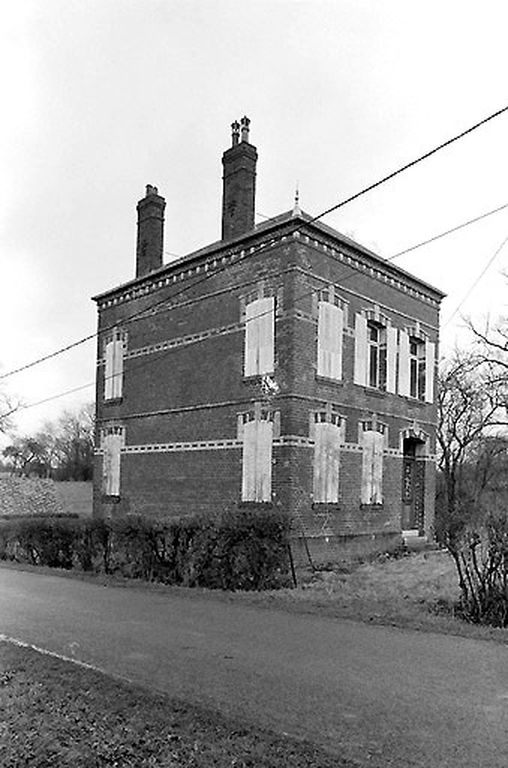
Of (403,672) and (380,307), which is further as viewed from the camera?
(380,307)

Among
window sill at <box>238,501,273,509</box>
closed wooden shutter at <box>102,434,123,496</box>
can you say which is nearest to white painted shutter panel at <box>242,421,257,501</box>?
window sill at <box>238,501,273,509</box>

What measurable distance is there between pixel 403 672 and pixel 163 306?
15.4 m

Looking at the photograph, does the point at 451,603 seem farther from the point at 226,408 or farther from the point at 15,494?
the point at 15,494

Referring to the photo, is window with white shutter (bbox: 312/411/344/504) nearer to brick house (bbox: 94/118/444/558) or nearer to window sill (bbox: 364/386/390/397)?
brick house (bbox: 94/118/444/558)

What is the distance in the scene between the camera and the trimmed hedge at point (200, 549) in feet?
41.7

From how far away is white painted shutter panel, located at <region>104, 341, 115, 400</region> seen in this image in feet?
74.7

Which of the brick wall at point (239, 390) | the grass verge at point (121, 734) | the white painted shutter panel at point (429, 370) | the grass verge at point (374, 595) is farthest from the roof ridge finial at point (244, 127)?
the grass verge at point (121, 734)

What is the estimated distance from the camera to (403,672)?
22.6 feet

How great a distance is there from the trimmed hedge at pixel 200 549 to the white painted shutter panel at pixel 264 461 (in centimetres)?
316

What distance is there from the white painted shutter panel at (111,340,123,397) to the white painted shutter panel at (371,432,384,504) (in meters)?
8.08

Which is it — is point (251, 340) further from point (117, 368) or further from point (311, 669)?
point (311, 669)

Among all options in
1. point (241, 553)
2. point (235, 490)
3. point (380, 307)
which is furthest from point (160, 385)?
point (241, 553)

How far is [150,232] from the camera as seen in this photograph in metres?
23.0

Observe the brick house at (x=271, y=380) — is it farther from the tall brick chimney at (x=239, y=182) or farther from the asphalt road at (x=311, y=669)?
the asphalt road at (x=311, y=669)
